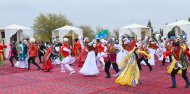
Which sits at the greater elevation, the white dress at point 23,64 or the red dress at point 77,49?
the red dress at point 77,49

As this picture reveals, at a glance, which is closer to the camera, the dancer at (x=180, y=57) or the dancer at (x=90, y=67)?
the dancer at (x=180, y=57)

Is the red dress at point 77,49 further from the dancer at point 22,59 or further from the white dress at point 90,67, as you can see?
the white dress at point 90,67

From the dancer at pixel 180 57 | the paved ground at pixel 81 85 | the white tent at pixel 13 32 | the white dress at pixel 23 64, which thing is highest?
the white tent at pixel 13 32

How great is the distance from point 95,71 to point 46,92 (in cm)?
308

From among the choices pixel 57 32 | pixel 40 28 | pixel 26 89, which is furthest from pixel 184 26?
pixel 40 28

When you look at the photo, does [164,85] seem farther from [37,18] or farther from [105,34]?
[37,18]

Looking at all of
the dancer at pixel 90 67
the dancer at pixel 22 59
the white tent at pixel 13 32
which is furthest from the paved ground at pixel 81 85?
the white tent at pixel 13 32

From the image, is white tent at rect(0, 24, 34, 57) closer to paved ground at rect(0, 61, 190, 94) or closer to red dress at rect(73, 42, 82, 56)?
red dress at rect(73, 42, 82, 56)

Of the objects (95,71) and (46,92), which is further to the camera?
(95,71)

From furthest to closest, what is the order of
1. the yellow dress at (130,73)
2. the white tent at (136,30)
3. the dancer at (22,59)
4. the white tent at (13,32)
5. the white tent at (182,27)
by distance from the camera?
the white tent at (136,30) → the white tent at (13,32) → the white tent at (182,27) → the dancer at (22,59) → the yellow dress at (130,73)

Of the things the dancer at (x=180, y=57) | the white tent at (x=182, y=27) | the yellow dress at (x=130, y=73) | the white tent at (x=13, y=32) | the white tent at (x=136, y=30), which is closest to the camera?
the dancer at (x=180, y=57)

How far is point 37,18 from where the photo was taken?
148 feet

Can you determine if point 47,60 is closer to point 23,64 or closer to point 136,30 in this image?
point 23,64

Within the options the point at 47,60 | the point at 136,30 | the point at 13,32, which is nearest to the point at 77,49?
the point at 47,60
